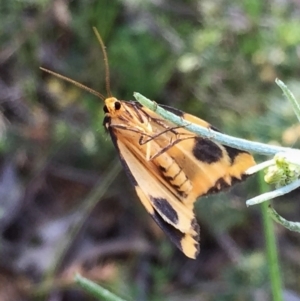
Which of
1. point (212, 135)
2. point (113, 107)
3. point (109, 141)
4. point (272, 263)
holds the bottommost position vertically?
point (109, 141)

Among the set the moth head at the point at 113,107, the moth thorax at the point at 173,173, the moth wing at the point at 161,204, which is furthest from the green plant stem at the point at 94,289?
the moth head at the point at 113,107

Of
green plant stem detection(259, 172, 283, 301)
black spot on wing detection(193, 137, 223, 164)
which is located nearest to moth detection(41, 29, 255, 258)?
black spot on wing detection(193, 137, 223, 164)

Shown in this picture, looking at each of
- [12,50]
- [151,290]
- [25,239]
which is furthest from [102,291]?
[12,50]

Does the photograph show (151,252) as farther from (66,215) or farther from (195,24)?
(195,24)

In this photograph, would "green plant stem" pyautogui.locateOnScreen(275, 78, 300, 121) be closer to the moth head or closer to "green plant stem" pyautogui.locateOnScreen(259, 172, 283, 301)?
"green plant stem" pyautogui.locateOnScreen(259, 172, 283, 301)

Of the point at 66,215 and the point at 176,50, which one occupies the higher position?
the point at 176,50

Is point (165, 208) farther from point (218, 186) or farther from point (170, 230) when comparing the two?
point (218, 186)

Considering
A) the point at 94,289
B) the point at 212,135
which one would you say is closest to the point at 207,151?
the point at 94,289
